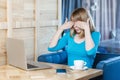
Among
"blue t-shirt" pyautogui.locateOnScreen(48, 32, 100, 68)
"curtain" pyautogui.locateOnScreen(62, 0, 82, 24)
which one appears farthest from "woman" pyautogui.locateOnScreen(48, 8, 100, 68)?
"curtain" pyautogui.locateOnScreen(62, 0, 82, 24)

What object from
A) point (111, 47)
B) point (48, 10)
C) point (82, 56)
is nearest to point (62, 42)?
point (82, 56)

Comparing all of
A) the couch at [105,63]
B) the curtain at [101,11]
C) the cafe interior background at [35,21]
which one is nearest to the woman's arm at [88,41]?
the couch at [105,63]

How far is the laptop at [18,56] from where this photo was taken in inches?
88.9

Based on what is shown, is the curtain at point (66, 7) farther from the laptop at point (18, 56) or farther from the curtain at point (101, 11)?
the laptop at point (18, 56)

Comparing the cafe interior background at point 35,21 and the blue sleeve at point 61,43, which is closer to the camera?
the cafe interior background at point 35,21

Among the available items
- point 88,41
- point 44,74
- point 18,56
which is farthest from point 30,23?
point 44,74

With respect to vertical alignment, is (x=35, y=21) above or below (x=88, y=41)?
above

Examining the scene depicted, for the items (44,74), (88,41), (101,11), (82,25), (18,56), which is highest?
(101,11)

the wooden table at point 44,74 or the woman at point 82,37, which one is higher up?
the woman at point 82,37

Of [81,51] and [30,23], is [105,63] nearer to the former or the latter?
[81,51]

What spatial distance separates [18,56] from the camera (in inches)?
92.7

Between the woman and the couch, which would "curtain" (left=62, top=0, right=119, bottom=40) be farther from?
the woman

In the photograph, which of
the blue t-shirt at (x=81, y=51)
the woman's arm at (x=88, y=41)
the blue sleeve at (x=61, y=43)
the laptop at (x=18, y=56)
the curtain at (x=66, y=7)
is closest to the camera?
the laptop at (x=18, y=56)

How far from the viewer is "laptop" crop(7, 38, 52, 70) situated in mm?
2258
